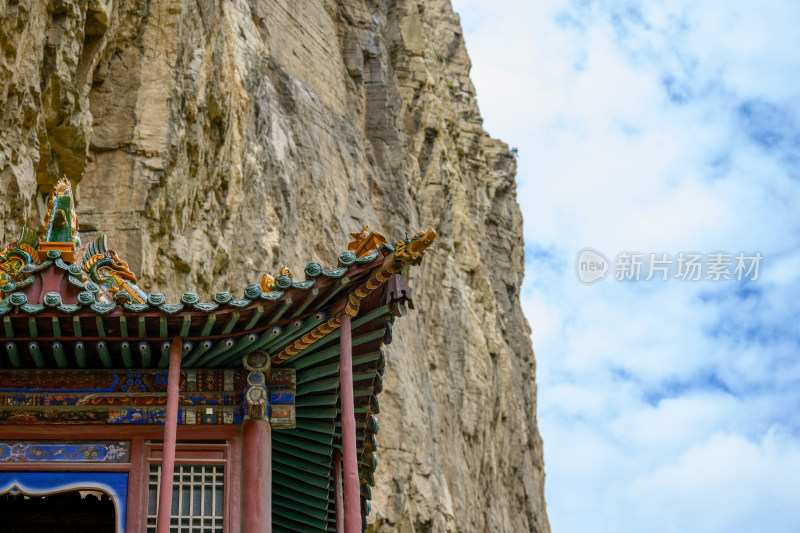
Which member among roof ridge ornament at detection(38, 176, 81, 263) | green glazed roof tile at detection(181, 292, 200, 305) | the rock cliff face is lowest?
green glazed roof tile at detection(181, 292, 200, 305)

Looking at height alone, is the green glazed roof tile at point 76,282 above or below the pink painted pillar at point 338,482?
above

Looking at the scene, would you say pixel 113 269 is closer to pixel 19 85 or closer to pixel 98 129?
pixel 19 85

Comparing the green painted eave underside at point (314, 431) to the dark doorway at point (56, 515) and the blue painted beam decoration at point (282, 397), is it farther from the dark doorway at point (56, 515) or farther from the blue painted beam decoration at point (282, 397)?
the dark doorway at point (56, 515)

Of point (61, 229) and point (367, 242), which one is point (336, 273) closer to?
point (367, 242)

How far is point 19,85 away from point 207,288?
17.6 feet

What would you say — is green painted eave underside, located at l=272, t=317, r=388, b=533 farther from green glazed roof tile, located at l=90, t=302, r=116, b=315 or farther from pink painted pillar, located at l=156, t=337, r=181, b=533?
green glazed roof tile, located at l=90, t=302, r=116, b=315

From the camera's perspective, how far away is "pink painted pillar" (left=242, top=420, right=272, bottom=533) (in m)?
7.55

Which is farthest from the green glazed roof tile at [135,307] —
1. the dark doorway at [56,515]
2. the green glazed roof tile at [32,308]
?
the dark doorway at [56,515]

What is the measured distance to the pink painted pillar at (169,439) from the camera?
7.17 m

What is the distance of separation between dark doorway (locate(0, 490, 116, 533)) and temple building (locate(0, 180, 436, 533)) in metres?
1.61

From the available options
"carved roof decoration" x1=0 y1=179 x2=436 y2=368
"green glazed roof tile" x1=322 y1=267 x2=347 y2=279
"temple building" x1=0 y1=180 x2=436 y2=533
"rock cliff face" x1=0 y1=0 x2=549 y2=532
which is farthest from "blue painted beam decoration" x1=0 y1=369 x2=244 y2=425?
"rock cliff face" x1=0 y1=0 x2=549 y2=532

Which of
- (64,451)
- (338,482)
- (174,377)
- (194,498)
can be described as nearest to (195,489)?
(194,498)

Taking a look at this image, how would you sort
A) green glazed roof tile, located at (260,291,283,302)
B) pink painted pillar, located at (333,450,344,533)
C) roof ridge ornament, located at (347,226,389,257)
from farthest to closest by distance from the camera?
pink painted pillar, located at (333,450,344,533)
roof ridge ornament, located at (347,226,389,257)
green glazed roof tile, located at (260,291,283,302)

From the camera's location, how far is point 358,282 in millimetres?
7762
